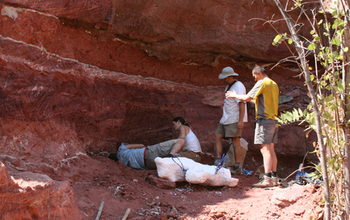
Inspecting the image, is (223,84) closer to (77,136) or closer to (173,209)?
(77,136)

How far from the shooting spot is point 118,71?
545 centimetres

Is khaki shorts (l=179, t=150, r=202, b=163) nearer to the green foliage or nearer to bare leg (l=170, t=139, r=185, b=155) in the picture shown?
bare leg (l=170, t=139, r=185, b=155)

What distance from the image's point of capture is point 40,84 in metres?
4.20

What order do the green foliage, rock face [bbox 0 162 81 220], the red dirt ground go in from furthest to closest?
1. the red dirt ground
2. rock face [bbox 0 162 81 220]
3. the green foliage

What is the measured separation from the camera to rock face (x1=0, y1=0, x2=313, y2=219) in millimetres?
3967

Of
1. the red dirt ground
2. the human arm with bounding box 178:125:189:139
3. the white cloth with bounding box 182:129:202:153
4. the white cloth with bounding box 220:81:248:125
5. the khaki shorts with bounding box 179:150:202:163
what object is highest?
the white cloth with bounding box 220:81:248:125

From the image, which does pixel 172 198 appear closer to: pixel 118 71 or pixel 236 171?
pixel 236 171

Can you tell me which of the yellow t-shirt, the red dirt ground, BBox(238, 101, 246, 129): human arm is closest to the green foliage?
the red dirt ground

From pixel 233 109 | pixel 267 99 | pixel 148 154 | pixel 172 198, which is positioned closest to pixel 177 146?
pixel 148 154

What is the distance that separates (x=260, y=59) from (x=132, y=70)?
241 centimetres

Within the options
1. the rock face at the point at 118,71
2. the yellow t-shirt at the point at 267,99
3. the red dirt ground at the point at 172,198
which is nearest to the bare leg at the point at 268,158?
the red dirt ground at the point at 172,198

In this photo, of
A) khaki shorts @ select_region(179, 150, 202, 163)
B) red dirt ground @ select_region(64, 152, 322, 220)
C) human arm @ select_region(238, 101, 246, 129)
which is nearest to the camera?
red dirt ground @ select_region(64, 152, 322, 220)

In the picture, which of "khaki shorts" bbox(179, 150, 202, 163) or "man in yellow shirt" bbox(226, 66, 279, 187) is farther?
"khaki shorts" bbox(179, 150, 202, 163)

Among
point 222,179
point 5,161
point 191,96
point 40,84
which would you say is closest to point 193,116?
point 191,96
